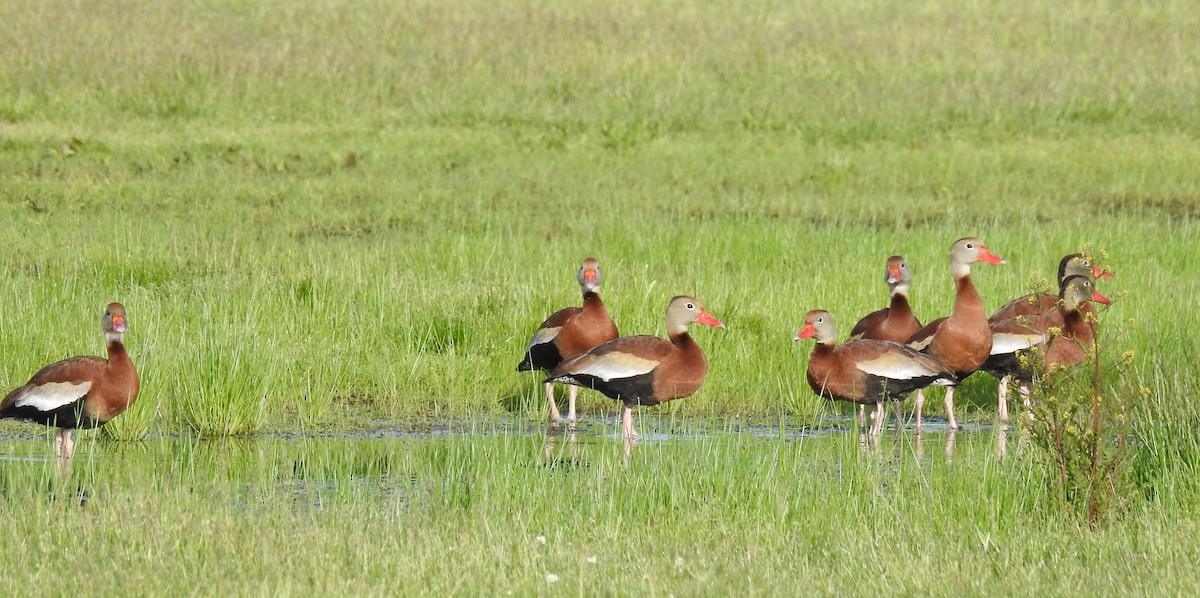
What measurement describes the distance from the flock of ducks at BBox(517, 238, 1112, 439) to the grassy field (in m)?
0.41

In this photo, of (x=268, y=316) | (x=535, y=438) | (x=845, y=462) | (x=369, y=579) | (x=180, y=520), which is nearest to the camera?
(x=369, y=579)

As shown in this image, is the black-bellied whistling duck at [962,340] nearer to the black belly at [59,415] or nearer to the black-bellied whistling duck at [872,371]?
the black-bellied whistling duck at [872,371]

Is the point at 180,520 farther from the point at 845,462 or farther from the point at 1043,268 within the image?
the point at 1043,268

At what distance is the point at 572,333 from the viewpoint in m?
8.60

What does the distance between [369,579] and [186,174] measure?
12.3 metres

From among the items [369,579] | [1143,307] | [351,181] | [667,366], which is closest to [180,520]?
[369,579]

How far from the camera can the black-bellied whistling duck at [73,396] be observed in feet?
22.5

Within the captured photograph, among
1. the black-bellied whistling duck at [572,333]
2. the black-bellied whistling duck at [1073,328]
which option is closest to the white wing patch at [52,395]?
the black-bellied whistling duck at [572,333]

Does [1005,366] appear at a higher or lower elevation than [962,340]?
lower

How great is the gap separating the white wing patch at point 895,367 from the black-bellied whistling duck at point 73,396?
11.5ft

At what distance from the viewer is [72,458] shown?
22.4 feet

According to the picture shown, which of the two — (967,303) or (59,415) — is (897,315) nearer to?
(967,303)

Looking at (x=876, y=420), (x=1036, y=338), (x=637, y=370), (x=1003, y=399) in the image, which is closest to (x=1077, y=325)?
(x=1036, y=338)

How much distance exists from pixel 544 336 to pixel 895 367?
2.01 m
